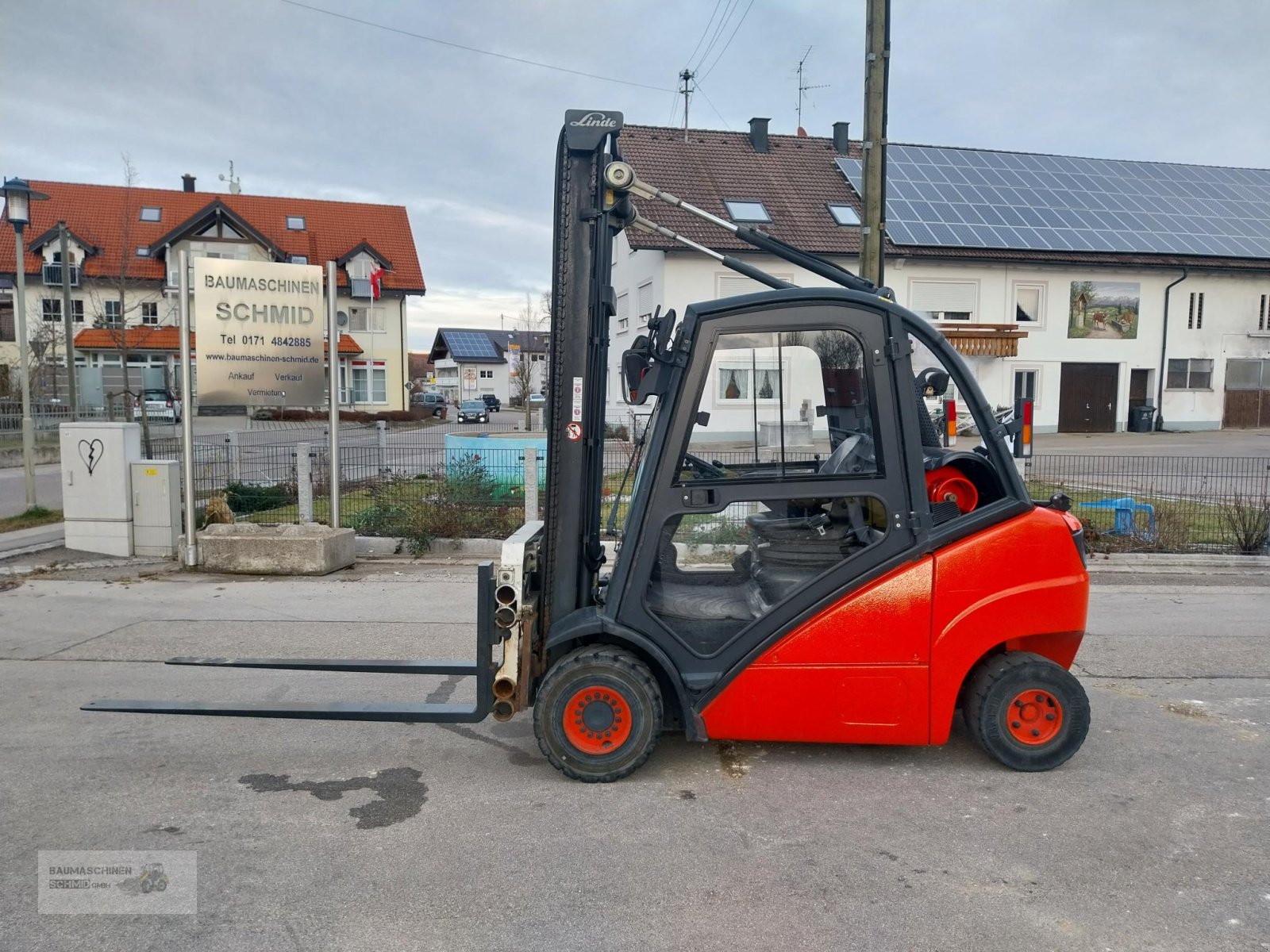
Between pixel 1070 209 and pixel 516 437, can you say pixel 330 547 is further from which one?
pixel 1070 209

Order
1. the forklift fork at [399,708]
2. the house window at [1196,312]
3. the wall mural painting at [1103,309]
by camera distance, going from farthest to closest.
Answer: the house window at [1196,312]
the wall mural painting at [1103,309]
the forklift fork at [399,708]

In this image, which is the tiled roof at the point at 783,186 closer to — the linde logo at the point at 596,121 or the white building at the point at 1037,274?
the white building at the point at 1037,274

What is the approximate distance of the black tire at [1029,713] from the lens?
13.9 feet

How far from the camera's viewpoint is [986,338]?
2966 centimetres

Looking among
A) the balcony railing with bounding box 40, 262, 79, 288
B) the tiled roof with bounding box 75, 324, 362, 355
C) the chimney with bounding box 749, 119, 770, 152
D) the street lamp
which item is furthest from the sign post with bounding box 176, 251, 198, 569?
the balcony railing with bounding box 40, 262, 79, 288

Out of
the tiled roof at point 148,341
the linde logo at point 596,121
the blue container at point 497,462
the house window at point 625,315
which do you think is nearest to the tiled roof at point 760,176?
the house window at point 625,315

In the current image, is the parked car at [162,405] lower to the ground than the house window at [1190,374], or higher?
lower

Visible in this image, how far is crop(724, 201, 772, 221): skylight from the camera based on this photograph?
2866 centimetres

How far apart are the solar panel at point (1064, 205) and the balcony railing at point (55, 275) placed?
118 feet

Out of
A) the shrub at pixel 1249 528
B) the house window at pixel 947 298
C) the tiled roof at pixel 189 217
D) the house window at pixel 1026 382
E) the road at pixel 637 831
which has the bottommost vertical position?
the road at pixel 637 831

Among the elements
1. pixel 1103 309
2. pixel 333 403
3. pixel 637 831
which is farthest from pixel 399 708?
pixel 1103 309

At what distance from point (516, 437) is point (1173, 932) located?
497 inches

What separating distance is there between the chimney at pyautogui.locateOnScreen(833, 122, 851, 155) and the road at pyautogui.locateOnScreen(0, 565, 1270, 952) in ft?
99.8

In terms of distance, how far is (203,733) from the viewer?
488cm
